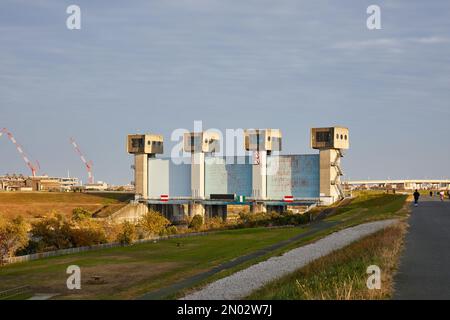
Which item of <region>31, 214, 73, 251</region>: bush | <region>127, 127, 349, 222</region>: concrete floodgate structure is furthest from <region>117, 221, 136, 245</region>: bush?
<region>127, 127, 349, 222</region>: concrete floodgate structure

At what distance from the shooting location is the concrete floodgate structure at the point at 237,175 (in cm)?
14475

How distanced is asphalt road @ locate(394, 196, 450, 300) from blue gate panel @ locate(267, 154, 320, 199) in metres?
97.9

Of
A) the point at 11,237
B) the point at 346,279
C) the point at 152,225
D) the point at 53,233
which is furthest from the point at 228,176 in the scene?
the point at 346,279

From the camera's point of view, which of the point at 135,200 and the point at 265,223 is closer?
the point at 265,223

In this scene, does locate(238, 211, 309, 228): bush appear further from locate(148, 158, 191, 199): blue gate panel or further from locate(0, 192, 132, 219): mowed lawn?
locate(0, 192, 132, 219): mowed lawn

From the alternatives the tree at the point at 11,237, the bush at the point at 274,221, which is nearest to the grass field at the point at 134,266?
the tree at the point at 11,237

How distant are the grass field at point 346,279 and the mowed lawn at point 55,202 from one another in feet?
403

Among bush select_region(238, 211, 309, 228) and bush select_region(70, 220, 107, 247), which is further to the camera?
bush select_region(238, 211, 309, 228)

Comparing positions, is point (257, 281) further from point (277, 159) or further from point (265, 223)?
point (277, 159)

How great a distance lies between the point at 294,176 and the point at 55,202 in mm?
68868

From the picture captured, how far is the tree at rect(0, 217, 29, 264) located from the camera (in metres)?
58.0
